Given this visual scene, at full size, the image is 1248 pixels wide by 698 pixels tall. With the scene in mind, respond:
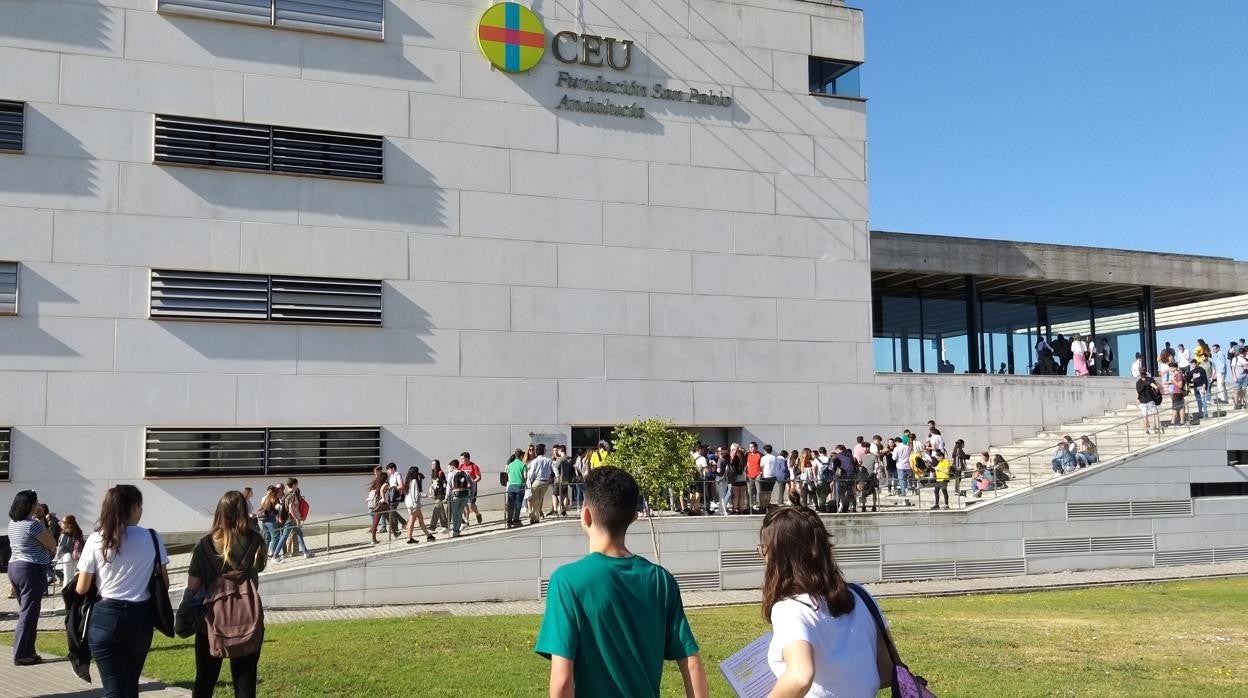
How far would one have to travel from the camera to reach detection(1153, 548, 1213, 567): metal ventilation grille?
28.0 m

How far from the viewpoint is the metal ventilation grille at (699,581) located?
23719 mm

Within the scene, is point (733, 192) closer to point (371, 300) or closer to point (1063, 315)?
point (371, 300)

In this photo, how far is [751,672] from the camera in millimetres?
4531

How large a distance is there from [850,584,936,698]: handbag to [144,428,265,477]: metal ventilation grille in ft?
72.9

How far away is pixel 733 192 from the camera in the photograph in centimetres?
2984

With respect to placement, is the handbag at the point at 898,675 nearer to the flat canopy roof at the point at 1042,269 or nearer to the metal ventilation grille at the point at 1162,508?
the metal ventilation grille at the point at 1162,508

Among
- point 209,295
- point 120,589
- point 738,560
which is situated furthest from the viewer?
point 209,295

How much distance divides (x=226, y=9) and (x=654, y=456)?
1429cm

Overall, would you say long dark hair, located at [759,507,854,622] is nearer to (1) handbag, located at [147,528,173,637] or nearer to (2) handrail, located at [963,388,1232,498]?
(1) handbag, located at [147,528,173,637]

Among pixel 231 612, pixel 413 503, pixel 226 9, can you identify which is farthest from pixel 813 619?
pixel 226 9

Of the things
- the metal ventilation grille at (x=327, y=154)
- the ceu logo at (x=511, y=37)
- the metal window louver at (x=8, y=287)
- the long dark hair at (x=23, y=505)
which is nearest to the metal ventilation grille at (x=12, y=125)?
the metal window louver at (x=8, y=287)

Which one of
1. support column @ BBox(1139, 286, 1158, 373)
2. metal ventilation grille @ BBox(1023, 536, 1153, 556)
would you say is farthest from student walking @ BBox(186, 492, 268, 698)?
support column @ BBox(1139, 286, 1158, 373)

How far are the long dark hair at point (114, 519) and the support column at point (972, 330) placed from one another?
3017cm

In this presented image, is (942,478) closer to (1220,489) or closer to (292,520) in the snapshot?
(1220,489)
